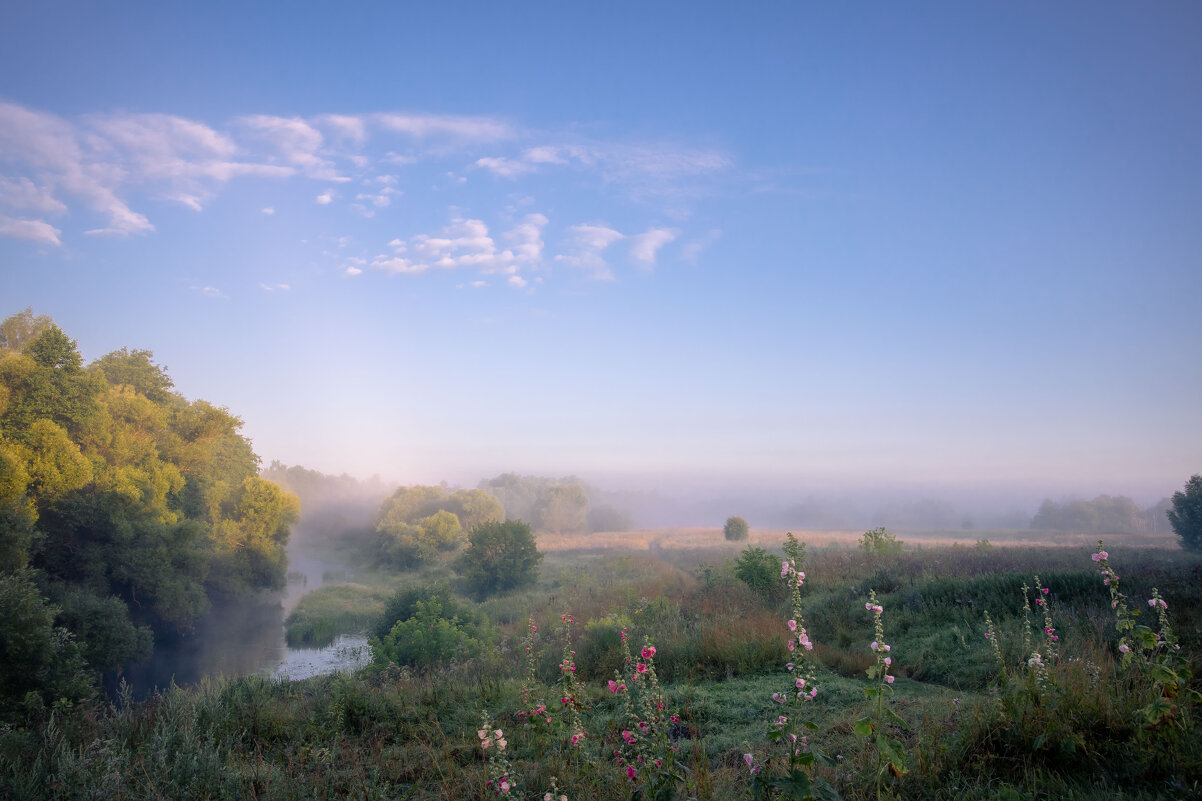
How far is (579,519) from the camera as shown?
73.2 meters

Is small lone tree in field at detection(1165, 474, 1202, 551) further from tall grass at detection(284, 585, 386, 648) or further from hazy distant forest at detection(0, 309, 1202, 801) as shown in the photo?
tall grass at detection(284, 585, 386, 648)

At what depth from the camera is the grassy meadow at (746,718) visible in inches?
130

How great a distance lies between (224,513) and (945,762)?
123 feet

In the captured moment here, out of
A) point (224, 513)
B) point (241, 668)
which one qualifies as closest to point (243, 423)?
point (224, 513)

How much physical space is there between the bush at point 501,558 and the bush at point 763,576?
1777 cm

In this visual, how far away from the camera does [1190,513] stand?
2462cm

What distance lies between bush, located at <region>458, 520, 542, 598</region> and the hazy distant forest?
372 centimetres

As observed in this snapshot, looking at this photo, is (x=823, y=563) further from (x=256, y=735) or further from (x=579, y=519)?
(x=579, y=519)

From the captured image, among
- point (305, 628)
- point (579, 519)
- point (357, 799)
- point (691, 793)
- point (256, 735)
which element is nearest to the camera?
point (691, 793)

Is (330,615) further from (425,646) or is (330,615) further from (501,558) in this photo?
(425,646)

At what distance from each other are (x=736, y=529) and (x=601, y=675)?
37.9 meters

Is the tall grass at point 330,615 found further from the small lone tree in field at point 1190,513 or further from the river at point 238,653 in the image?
the small lone tree in field at point 1190,513


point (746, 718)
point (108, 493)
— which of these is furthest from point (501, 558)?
point (746, 718)

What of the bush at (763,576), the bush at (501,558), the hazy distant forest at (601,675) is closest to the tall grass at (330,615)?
the hazy distant forest at (601,675)
